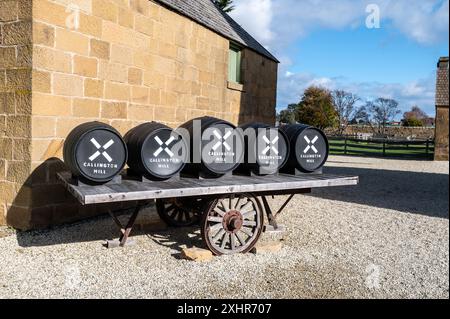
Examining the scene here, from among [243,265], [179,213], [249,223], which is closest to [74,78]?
[179,213]

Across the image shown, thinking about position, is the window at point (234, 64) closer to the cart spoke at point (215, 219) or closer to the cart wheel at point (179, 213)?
the cart wheel at point (179, 213)

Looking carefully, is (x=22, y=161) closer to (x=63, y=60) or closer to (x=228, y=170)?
(x=63, y=60)

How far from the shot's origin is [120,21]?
19.9 ft

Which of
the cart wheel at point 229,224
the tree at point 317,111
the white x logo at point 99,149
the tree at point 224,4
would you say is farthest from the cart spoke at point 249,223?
the tree at point 317,111

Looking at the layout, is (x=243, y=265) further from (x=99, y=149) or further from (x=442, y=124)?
(x=442, y=124)

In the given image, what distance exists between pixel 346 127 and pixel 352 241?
4172cm

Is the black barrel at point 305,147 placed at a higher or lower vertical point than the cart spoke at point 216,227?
higher

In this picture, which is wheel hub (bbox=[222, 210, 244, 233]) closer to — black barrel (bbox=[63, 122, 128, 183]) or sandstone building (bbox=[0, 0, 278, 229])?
black barrel (bbox=[63, 122, 128, 183])

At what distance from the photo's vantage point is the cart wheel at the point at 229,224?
4.45 metres

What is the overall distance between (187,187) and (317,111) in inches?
1466

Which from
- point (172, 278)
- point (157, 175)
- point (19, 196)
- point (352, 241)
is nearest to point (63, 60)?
point (19, 196)

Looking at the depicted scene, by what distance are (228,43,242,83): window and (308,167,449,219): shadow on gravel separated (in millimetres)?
3359

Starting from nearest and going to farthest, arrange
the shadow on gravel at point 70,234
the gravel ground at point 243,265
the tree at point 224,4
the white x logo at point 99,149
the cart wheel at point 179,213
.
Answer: the gravel ground at point 243,265
the white x logo at point 99,149
the shadow on gravel at point 70,234
the cart wheel at point 179,213
the tree at point 224,4
